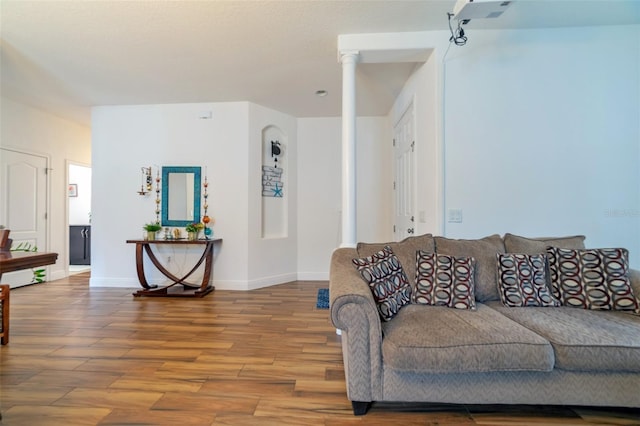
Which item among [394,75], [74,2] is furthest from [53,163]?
[394,75]

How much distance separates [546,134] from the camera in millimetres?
2676

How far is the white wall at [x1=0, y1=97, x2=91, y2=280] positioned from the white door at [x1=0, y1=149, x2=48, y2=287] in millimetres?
106

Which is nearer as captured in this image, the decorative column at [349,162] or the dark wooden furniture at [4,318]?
the dark wooden furniture at [4,318]

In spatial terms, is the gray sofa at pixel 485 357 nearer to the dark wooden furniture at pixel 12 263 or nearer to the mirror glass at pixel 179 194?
the dark wooden furniture at pixel 12 263

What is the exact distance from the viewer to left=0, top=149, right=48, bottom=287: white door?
4141 millimetres

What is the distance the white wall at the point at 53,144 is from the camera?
4.20 meters

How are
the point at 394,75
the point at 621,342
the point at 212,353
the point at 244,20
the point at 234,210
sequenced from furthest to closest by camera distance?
the point at 234,210 → the point at 394,75 → the point at 244,20 → the point at 212,353 → the point at 621,342

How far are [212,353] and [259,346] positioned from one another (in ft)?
1.14

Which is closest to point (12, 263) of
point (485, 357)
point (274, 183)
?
point (485, 357)

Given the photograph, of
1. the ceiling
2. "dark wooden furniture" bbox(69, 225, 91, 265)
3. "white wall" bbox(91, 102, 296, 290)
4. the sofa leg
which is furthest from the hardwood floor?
"dark wooden furniture" bbox(69, 225, 91, 265)

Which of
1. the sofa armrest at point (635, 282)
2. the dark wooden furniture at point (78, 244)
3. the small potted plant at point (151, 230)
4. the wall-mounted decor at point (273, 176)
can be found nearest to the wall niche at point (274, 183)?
the wall-mounted decor at point (273, 176)

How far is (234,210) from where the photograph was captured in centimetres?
430

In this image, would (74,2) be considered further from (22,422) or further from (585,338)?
(585,338)

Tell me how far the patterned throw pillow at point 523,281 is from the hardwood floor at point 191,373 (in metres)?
0.58
